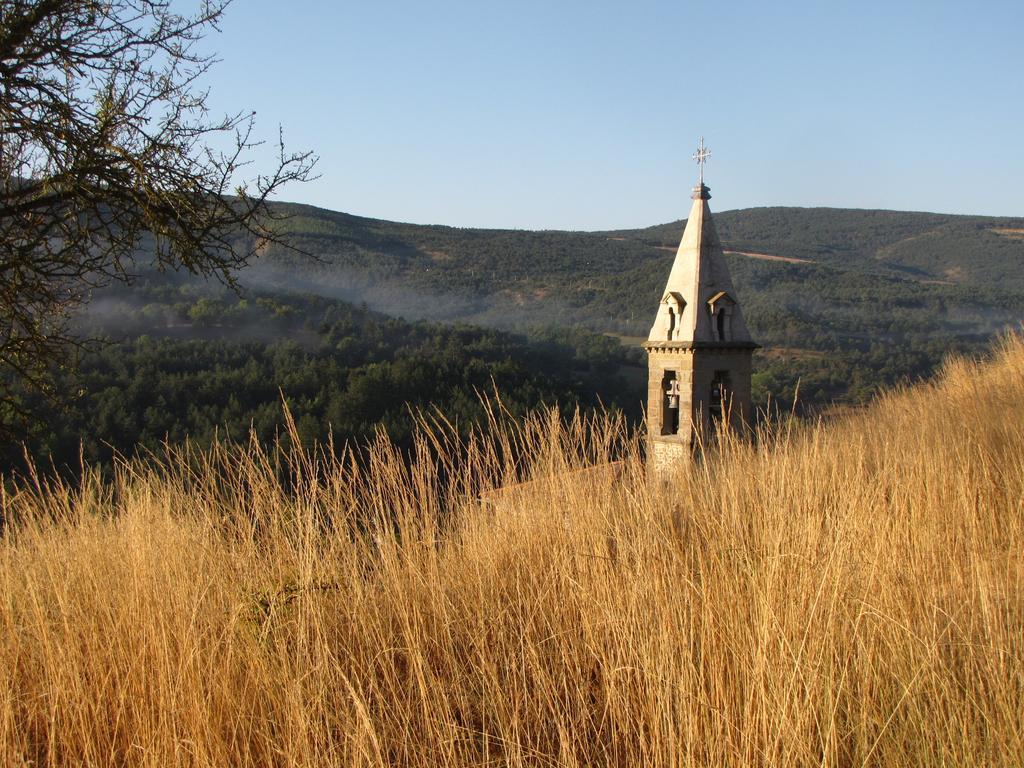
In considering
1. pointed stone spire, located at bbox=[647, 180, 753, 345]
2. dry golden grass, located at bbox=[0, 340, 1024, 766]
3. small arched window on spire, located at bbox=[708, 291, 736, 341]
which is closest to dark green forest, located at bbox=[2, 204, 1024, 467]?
dry golden grass, located at bbox=[0, 340, 1024, 766]

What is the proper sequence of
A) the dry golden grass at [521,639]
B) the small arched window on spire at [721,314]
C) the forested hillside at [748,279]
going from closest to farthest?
the dry golden grass at [521,639] → the small arched window on spire at [721,314] → the forested hillside at [748,279]

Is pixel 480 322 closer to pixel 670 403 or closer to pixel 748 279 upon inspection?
pixel 748 279

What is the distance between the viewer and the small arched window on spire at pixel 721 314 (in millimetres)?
15000

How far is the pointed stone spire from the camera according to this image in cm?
1490

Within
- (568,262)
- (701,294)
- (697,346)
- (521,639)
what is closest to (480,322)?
(568,262)

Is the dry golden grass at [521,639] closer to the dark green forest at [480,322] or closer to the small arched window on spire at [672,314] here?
the dark green forest at [480,322]

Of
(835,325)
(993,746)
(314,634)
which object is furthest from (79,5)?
(835,325)

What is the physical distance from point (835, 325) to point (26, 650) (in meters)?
Result: 56.0

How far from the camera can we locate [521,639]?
7.77ft

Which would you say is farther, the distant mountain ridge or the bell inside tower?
the distant mountain ridge

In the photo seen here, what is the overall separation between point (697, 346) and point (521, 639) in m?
13.1

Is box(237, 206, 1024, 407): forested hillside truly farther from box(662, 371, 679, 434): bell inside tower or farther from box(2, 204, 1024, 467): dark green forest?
box(662, 371, 679, 434): bell inside tower

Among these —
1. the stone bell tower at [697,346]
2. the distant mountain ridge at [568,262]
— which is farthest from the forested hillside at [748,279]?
the stone bell tower at [697,346]

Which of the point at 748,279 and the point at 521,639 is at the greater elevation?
the point at 748,279
